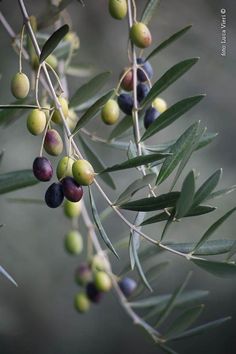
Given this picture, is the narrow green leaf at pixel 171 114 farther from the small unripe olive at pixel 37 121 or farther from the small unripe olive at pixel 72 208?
the small unripe olive at pixel 72 208

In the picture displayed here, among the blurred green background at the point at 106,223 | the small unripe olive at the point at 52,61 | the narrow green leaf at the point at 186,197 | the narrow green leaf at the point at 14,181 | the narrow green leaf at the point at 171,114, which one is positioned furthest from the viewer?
the blurred green background at the point at 106,223

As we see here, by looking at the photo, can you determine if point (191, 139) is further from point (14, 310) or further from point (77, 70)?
point (14, 310)

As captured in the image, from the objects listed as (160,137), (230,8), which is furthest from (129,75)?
(160,137)

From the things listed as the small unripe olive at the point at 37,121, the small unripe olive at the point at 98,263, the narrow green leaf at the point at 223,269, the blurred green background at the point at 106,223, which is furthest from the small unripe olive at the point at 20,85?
the blurred green background at the point at 106,223

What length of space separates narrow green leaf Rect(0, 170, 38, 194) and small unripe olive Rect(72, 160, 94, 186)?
0.93 ft

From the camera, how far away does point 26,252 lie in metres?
1.94

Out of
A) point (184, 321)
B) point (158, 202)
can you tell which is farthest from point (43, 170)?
point (184, 321)

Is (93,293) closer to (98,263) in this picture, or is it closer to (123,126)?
(98,263)

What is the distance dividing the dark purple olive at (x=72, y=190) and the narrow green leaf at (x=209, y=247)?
0.43ft

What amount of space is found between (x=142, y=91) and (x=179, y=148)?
0.44 feet

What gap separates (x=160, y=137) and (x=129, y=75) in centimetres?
106

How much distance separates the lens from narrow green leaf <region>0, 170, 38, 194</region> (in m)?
1.04

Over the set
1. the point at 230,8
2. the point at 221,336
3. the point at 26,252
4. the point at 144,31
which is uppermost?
the point at 144,31

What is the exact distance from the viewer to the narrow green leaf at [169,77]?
2.65 feet
